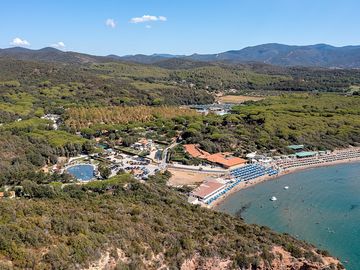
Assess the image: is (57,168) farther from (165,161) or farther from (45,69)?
(45,69)

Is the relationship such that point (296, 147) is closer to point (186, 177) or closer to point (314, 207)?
point (314, 207)

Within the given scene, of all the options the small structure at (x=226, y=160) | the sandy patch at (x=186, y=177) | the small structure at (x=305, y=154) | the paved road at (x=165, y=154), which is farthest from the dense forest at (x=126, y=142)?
the small structure at (x=226, y=160)

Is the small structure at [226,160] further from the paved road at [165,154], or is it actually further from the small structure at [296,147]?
the small structure at [296,147]

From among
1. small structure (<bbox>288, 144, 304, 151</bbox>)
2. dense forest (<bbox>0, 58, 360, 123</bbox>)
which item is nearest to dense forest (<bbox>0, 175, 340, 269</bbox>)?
small structure (<bbox>288, 144, 304, 151</bbox>)

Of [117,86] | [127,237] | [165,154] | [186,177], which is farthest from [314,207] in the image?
[117,86]

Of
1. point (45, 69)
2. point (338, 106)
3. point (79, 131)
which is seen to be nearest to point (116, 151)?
point (79, 131)
